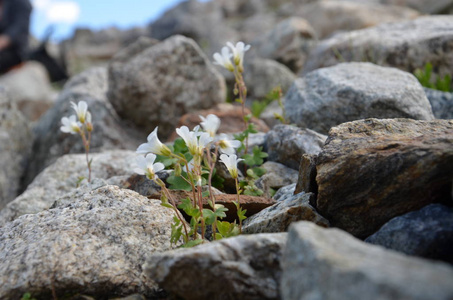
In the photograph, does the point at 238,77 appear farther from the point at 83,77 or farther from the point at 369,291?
the point at 83,77

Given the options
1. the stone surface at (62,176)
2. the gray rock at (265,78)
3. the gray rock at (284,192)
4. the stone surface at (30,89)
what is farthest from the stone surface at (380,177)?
the stone surface at (30,89)

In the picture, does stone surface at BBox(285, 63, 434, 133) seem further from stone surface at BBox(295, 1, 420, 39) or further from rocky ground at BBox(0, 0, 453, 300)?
stone surface at BBox(295, 1, 420, 39)

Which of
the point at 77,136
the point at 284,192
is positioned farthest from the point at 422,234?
the point at 77,136

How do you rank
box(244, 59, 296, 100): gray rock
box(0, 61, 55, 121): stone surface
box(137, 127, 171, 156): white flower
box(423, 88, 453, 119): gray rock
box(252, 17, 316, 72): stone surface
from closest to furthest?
box(137, 127, 171, 156): white flower, box(423, 88, 453, 119): gray rock, box(244, 59, 296, 100): gray rock, box(252, 17, 316, 72): stone surface, box(0, 61, 55, 121): stone surface

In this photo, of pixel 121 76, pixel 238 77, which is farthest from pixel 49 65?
pixel 238 77

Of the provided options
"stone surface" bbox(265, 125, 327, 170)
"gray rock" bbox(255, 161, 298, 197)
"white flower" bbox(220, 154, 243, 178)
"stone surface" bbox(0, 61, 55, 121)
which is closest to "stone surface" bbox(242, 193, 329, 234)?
"white flower" bbox(220, 154, 243, 178)

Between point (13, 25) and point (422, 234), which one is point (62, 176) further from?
point (13, 25)

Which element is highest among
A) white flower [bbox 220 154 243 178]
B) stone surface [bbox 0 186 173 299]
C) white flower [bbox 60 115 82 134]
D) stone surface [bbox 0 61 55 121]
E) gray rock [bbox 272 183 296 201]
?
white flower [bbox 220 154 243 178]
